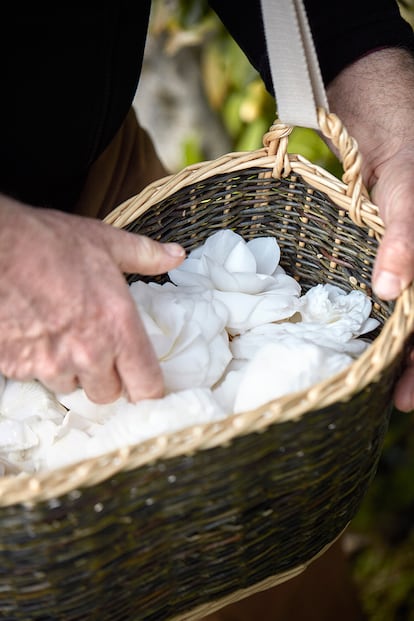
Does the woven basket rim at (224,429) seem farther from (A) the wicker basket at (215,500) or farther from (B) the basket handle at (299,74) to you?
(B) the basket handle at (299,74)

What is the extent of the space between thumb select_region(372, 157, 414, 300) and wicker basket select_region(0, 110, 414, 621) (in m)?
0.02

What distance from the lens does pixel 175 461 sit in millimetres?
555

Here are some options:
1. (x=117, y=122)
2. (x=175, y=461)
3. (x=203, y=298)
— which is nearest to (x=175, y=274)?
(x=203, y=298)

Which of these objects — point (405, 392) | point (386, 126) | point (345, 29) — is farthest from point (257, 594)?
point (345, 29)

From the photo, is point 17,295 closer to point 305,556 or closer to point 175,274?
point 175,274

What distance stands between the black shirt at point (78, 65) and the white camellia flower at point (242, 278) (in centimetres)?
19

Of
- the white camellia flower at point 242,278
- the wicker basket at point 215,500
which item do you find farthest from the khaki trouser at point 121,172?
the wicker basket at point 215,500

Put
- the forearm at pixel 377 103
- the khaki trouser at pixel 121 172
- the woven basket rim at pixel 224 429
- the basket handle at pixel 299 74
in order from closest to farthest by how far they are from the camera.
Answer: the woven basket rim at pixel 224 429 → the basket handle at pixel 299 74 → the forearm at pixel 377 103 → the khaki trouser at pixel 121 172

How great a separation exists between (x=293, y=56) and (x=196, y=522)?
1.53 ft

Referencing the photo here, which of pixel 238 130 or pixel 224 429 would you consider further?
pixel 238 130

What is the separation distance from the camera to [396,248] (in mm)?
698

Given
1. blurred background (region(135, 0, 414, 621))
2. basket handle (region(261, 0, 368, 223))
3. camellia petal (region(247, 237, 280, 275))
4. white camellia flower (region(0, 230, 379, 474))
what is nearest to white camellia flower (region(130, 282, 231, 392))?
white camellia flower (region(0, 230, 379, 474))

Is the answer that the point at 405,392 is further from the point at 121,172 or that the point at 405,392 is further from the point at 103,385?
the point at 121,172

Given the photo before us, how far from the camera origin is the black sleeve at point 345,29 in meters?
0.89
